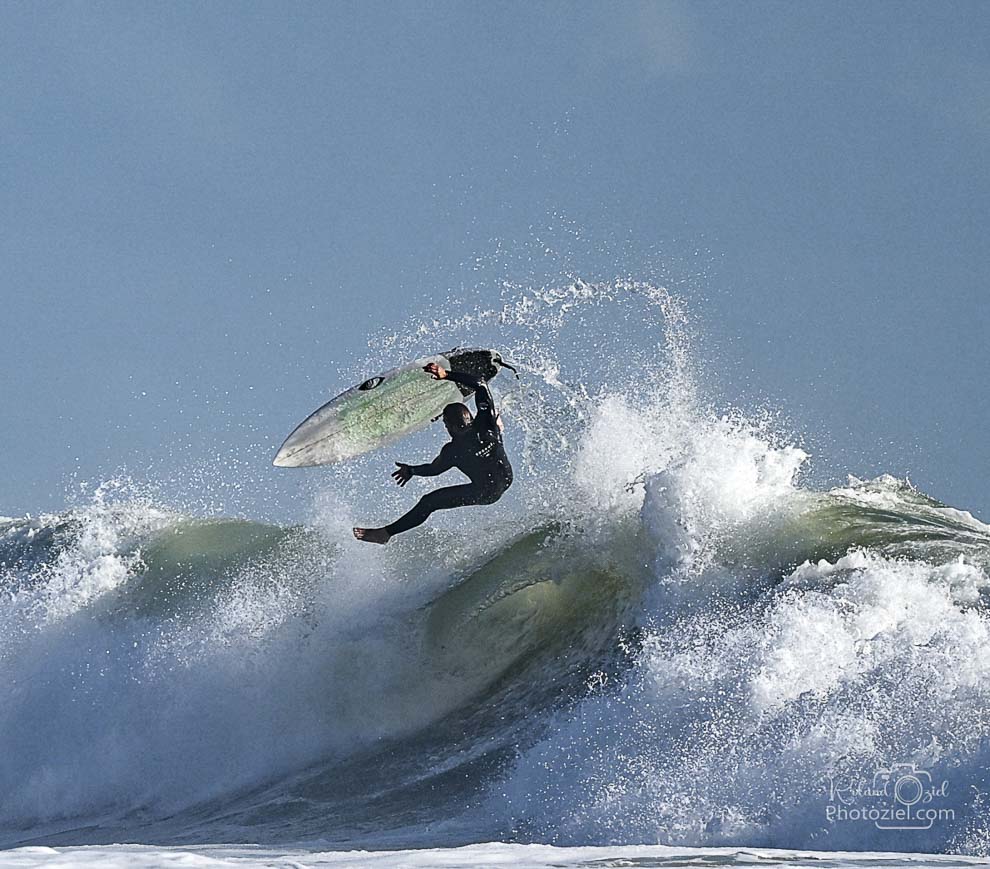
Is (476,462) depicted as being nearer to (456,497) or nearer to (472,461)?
(472,461)

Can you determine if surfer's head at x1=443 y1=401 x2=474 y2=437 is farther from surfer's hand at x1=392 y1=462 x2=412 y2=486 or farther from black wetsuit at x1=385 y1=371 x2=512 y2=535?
surfer's hand at x1=392 y1=462 x2=412 y2=486

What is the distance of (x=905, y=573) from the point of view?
7.80 metres

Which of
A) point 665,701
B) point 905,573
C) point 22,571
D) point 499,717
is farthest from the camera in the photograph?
point 22,571

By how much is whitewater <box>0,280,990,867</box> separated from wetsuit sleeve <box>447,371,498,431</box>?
1340mm

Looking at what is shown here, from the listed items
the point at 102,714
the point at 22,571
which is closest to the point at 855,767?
the point at 102,714

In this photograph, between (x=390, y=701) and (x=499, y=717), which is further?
(x=390, y=701)

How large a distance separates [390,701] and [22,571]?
5.60m

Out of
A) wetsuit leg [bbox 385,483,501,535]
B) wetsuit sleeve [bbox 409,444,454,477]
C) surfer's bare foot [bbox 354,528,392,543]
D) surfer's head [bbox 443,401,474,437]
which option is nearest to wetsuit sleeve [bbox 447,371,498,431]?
surfer's head [bbox 443,401,474,437]

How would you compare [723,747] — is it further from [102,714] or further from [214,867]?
[102,714]

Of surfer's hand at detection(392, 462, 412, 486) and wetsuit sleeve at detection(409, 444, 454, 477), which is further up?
wetsuit sleeve at detection(409, 444, 454, 477)

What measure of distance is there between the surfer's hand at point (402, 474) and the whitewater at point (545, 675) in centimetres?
181

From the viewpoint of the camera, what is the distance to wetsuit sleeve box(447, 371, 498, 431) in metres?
8.40

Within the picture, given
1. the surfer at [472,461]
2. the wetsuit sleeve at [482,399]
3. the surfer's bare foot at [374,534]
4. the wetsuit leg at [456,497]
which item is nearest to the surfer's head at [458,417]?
the surfer at [472,461]

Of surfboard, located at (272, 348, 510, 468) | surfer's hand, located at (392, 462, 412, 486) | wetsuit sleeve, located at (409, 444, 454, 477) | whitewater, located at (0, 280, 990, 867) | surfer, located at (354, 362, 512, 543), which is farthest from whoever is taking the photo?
surfboard, located at (272, 348, 510, 468)
